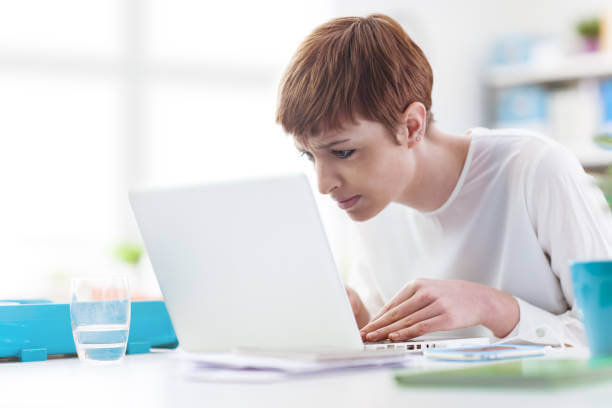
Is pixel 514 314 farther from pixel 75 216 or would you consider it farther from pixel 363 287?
pixel 75 216

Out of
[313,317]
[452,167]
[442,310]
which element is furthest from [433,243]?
[313,317]

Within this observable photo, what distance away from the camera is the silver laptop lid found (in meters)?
0.93

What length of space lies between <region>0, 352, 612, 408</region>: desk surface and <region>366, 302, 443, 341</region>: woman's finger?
25 centimetres

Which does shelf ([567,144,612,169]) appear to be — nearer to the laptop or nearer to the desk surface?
the laptop

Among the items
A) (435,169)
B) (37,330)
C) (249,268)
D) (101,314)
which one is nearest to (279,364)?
(249,268)

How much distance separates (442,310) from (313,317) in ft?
0.81

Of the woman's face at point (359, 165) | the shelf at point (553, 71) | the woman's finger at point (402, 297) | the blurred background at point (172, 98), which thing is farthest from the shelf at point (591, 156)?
the woman's finger at point (402, 297)

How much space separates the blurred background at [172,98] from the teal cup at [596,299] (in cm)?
279

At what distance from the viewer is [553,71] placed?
392cm

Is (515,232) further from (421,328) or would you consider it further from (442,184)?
(421,328)

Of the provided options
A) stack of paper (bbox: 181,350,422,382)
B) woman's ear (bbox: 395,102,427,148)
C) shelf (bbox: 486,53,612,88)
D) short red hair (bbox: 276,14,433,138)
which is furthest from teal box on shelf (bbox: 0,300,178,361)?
shelf (bbox: 486,53,612,88)

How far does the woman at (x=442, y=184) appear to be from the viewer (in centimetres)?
124

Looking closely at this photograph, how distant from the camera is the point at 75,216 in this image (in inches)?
145

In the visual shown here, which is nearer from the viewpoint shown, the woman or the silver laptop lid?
the silver laptop lid
